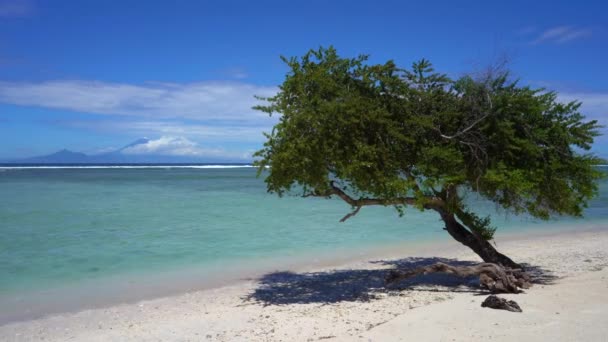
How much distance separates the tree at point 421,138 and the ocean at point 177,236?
180 inches

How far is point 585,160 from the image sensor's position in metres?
10.5

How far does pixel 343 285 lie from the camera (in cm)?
1133

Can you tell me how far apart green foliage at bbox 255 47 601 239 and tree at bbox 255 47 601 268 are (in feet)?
0.07

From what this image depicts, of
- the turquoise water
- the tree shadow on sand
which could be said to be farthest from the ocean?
the tree shadow on sand

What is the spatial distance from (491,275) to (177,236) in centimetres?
1301

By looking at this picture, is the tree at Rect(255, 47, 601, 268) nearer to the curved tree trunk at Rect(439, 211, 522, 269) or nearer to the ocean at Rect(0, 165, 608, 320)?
the curved tree trunk at Rect(439, 211, 522, 269)

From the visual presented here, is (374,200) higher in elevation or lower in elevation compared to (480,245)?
higher

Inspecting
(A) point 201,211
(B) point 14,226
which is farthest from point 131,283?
(A) point 201,211

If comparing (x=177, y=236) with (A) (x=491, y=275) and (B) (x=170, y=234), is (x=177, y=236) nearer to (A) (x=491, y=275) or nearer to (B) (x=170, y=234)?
(B) (x=170, y=234)

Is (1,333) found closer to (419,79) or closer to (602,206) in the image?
(419,79)

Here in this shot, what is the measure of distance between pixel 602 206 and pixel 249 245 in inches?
986

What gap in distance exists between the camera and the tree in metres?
9.58

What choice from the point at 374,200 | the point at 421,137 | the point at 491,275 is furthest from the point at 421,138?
the point at 491,275

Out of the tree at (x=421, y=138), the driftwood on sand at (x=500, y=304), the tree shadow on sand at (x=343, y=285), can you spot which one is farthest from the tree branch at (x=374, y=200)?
the driftwood on sand at (x=500, y=304)
